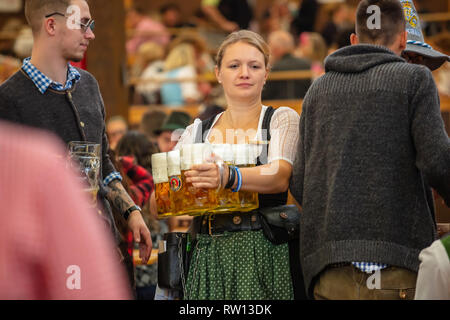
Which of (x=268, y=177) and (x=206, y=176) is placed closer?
(x=206, y=176)

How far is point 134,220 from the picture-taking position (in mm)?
2377

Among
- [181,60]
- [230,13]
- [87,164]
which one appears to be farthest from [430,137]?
[230,13]

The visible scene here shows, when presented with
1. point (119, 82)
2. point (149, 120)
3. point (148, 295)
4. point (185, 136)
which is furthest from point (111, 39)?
point (185, 136)

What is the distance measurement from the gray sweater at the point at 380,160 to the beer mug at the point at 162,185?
47cm

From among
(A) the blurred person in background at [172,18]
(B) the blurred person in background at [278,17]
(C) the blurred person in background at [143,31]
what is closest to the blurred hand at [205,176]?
(C) the blurred person in background at [143,31]

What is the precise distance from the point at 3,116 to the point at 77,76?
0.92 ft

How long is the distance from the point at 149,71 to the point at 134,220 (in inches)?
253

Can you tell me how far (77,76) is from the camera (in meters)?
2.31

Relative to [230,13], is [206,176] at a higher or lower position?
lower

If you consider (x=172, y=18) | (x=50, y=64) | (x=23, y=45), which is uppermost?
(x=172, y=18)

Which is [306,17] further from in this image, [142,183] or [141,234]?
[141,234]
